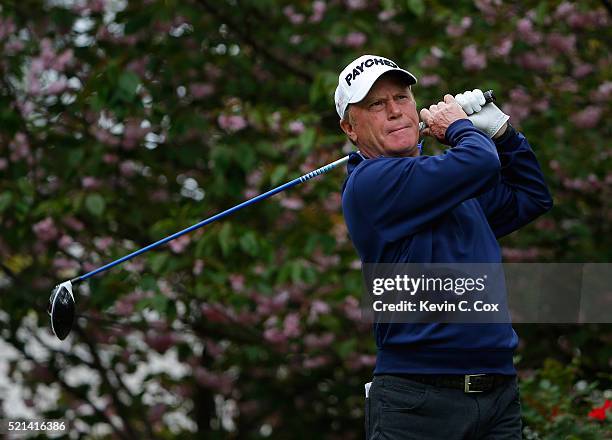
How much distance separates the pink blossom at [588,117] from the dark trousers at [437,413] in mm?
3390

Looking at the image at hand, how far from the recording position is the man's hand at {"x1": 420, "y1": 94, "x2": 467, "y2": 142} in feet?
9.78

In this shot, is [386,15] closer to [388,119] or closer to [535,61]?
[535,61]

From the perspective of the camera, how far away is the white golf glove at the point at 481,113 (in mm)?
3098

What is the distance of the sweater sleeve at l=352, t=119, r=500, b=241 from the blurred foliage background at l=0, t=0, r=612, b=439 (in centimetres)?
233

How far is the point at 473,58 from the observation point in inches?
225

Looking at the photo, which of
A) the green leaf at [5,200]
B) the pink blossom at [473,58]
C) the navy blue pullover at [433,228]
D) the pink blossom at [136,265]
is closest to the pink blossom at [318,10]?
the pink blossom at [473,58]

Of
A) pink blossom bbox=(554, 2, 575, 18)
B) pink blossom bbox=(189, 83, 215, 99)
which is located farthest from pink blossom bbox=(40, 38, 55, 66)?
pink blossom bbox=(554, 2, 575, 18)

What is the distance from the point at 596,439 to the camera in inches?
158

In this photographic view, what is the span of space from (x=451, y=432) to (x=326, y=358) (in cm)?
353

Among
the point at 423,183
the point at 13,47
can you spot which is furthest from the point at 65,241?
the point at 423,183

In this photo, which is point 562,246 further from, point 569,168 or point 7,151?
point 7,151

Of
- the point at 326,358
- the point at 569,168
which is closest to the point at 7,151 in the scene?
the point at 326,358

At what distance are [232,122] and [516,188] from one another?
268cm

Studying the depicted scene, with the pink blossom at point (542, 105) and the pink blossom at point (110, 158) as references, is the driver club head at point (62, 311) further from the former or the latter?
the pink blossom at point (542, 105)
